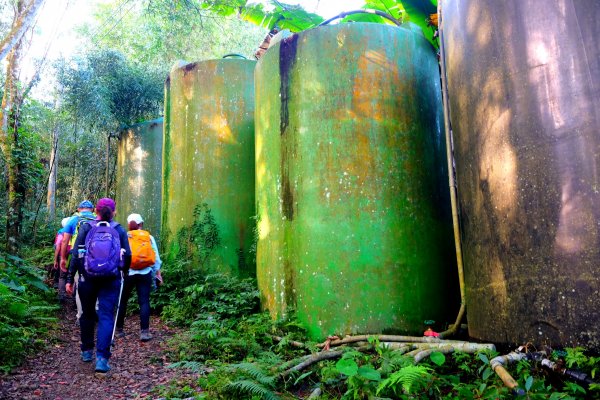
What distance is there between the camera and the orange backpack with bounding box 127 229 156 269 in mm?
7195

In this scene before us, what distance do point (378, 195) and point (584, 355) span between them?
128 inches

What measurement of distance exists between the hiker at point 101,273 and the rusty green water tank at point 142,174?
702cm

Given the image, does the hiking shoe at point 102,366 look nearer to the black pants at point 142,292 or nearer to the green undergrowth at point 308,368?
the green undergrowth at point 308,368

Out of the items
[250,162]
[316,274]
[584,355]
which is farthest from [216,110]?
[584,355]

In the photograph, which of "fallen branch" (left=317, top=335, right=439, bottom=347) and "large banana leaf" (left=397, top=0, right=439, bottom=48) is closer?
"fallen branch" (left=317, top=335, right=439, bottom=347)

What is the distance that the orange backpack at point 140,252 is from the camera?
23.6 ft

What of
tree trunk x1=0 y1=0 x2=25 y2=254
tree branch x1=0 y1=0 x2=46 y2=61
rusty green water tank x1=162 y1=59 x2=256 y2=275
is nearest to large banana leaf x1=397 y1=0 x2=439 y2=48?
rusty green water tank x1=162 y1=59 x2=256 y2=275

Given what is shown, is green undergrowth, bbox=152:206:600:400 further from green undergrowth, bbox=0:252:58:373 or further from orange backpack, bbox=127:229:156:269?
green undergrowth, bbox=0:252:58:373

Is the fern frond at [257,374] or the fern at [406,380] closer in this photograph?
the fern at [406,380]

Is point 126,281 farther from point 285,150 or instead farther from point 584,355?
point 584,355

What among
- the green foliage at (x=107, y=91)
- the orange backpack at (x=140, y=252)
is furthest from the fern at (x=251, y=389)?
the green foliage at (x=107, y=91)

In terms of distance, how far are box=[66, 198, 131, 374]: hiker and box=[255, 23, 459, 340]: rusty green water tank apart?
2373mm

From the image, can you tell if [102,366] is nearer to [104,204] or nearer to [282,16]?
[104,204]

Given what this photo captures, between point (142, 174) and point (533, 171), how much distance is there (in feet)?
36.6
